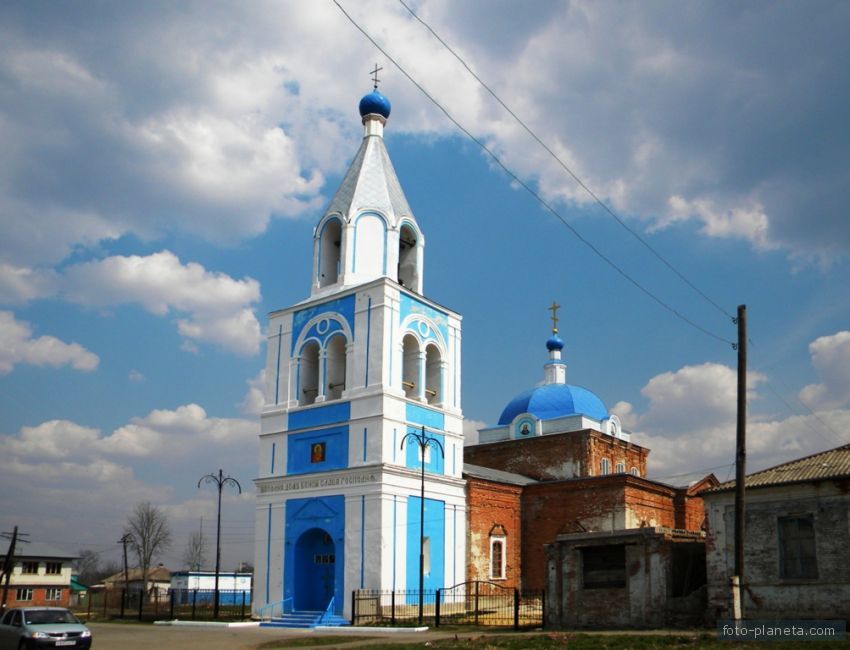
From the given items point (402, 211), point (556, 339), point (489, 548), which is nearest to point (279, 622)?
point (489, 548)

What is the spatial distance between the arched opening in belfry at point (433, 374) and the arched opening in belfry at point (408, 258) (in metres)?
2.44

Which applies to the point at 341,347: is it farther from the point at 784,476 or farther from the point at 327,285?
the point at 784,476

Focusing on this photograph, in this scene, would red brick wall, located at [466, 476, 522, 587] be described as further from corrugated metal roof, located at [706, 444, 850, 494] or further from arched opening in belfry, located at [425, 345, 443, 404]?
corrugated metal roof, located at [706, 444, 850, 494]

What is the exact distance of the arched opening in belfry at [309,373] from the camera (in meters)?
31.0

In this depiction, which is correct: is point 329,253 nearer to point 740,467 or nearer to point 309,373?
point 309,373

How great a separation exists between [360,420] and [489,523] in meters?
7.23

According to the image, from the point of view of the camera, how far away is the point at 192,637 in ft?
72.9

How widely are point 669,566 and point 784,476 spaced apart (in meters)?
Answer: 3.48

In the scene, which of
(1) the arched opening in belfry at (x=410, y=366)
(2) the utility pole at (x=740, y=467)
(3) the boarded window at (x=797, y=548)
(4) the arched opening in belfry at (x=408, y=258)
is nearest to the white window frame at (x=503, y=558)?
(1) the arched opening in belfry at (x=410, y=366)

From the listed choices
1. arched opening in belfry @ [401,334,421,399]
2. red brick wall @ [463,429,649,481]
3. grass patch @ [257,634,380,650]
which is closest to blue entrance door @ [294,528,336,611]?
arched opening in belfry @ [401,334,421,399]

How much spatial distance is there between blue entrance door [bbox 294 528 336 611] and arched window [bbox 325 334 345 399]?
489cm

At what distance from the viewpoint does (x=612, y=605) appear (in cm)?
2155

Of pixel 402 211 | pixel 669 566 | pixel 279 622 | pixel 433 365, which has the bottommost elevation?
pixel 279 622

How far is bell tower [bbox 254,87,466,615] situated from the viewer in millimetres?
27719
